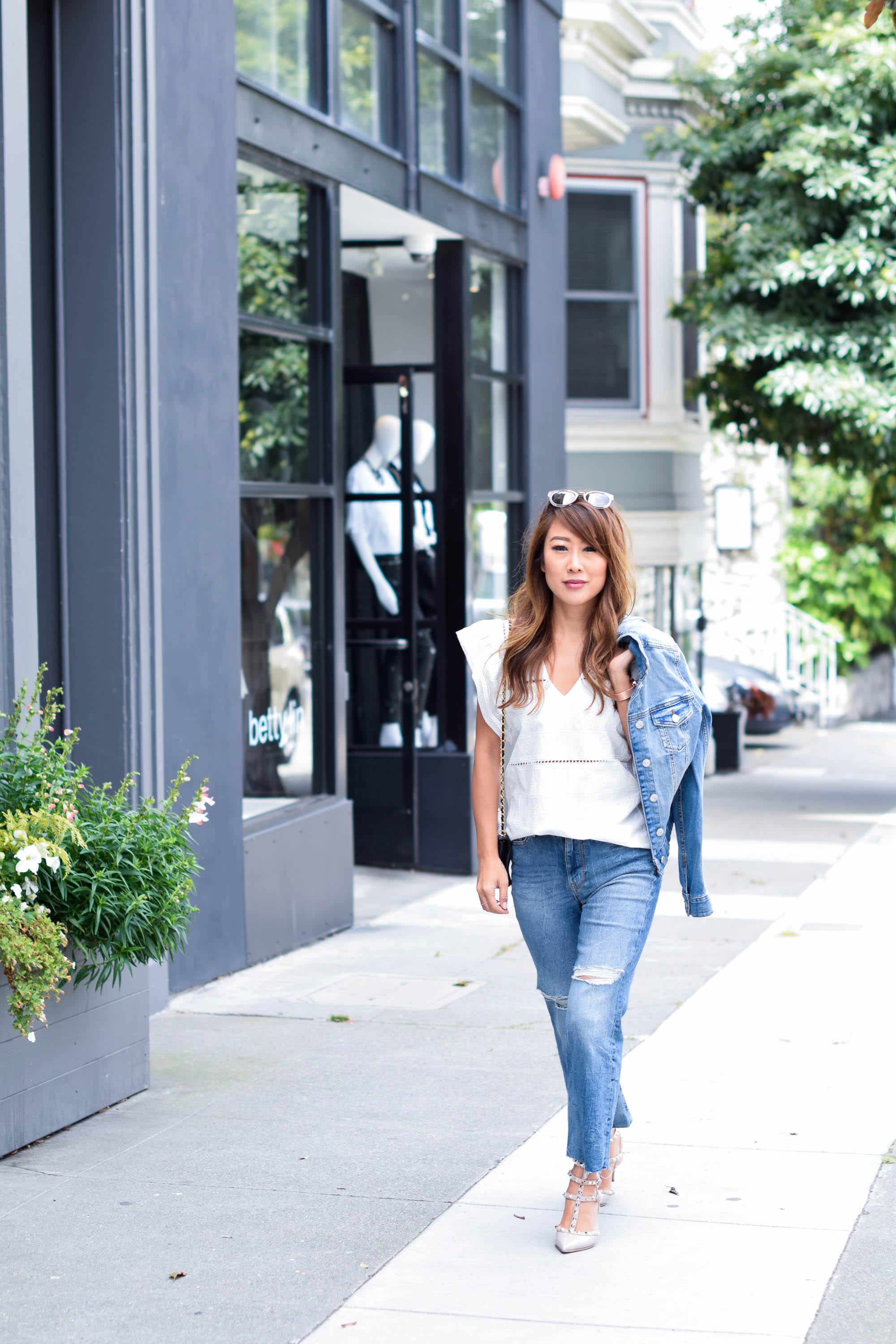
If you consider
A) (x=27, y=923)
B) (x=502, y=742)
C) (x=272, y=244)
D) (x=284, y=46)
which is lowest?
(x=27, y=923)

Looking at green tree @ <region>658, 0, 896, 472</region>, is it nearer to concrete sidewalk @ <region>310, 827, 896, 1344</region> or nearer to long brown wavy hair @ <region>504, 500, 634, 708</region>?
concrete sidewalk @ <region>310, 827, 896, 1344</region>

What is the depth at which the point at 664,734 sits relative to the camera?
13.9 feet

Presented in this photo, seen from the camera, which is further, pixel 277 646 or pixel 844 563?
pixel 844 563

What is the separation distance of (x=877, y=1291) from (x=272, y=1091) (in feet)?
7.56

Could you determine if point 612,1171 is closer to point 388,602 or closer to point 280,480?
point 280,480

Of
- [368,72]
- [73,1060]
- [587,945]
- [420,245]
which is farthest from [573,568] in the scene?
[420,245]

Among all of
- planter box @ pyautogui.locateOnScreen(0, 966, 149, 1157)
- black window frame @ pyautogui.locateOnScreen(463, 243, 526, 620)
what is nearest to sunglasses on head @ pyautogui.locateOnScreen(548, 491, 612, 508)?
planter box @ pyautogui.locateOnScreen(0, 966, 149, 1157)

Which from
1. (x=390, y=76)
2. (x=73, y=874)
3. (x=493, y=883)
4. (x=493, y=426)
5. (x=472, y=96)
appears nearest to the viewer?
(x=493, y=883)

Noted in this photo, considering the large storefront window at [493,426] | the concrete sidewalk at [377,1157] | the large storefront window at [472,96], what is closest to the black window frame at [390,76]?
the large storefront window at [472,96]

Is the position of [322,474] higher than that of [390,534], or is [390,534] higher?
[322,474]

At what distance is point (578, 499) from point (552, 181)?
7628 millimetres

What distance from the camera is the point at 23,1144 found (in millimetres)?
5020

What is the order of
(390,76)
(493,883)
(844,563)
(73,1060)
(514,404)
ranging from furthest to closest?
(844,563), (514,404), (390,76), (73,1060), (493,883)

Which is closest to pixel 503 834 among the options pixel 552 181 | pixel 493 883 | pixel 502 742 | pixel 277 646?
pixel 493 883
